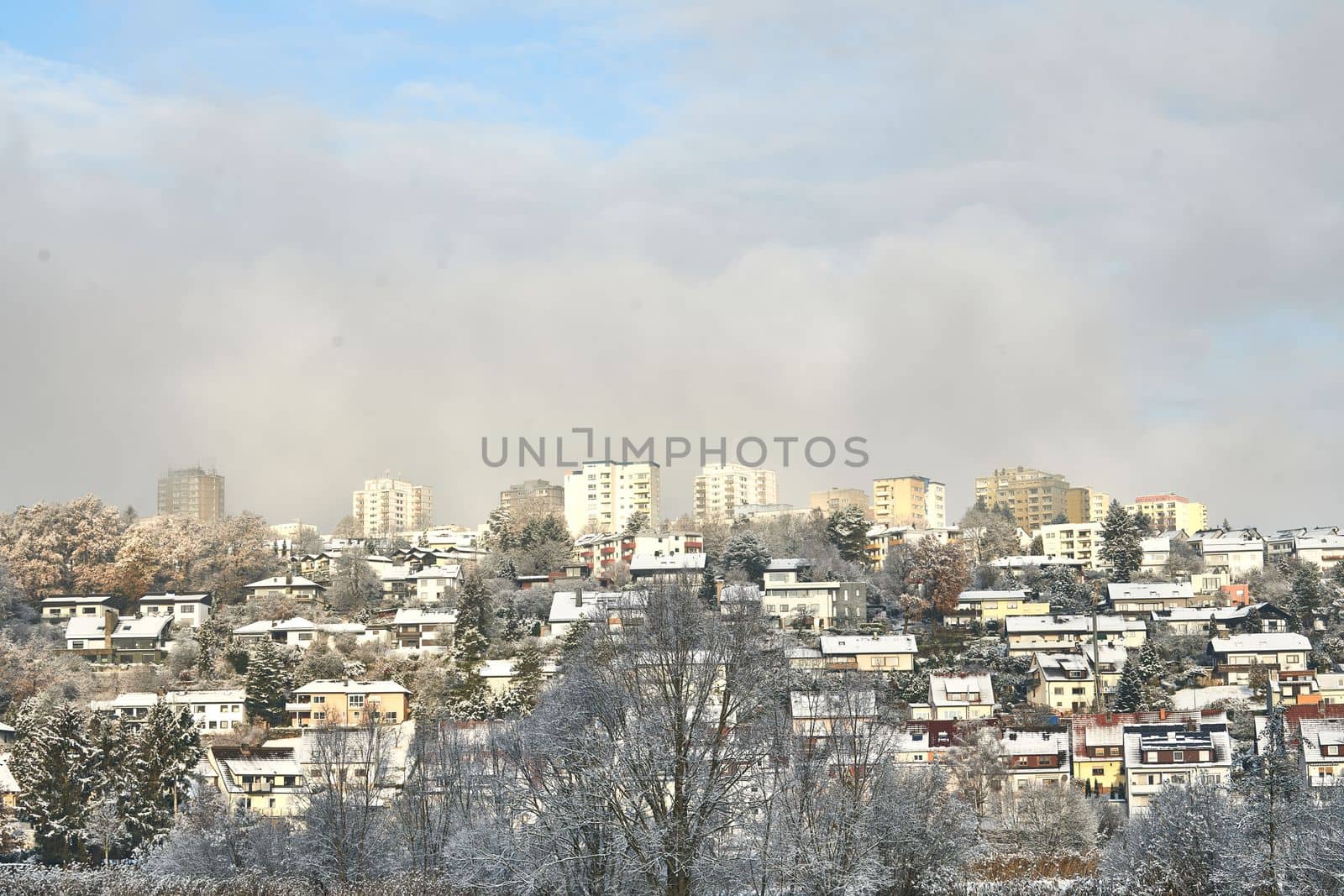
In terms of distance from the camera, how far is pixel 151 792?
150 feet

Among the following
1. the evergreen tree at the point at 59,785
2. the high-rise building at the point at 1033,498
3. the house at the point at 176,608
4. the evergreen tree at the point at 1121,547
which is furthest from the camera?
the high-rise building at the point at 1033,498

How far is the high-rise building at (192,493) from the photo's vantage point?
17588 cm

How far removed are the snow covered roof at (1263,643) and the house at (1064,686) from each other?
6.16 meters

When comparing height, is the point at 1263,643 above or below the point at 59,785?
above

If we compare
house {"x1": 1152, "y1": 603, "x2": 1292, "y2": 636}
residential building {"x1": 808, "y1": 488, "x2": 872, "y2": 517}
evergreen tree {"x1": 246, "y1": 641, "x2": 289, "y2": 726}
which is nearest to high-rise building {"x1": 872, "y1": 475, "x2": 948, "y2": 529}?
residential building {"x1": 808, "y1": 488, "x2": 872, "y2": 517}

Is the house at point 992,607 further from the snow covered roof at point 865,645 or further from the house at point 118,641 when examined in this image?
the house at point 118,641

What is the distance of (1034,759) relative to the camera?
5606 centimetres

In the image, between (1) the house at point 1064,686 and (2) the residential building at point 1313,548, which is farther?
(2) the residential building at point 1313,548

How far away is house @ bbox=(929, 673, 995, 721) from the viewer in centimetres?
6259

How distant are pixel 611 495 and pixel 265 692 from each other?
67.6 meters

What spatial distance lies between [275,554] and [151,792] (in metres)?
55.6

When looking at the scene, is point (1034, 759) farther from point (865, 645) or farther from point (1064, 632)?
point (1064, 632)

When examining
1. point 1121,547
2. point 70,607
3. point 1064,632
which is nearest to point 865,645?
point 1064,632

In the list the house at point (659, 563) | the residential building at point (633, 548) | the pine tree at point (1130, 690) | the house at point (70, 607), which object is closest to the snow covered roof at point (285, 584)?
the house at point (70, 607)
